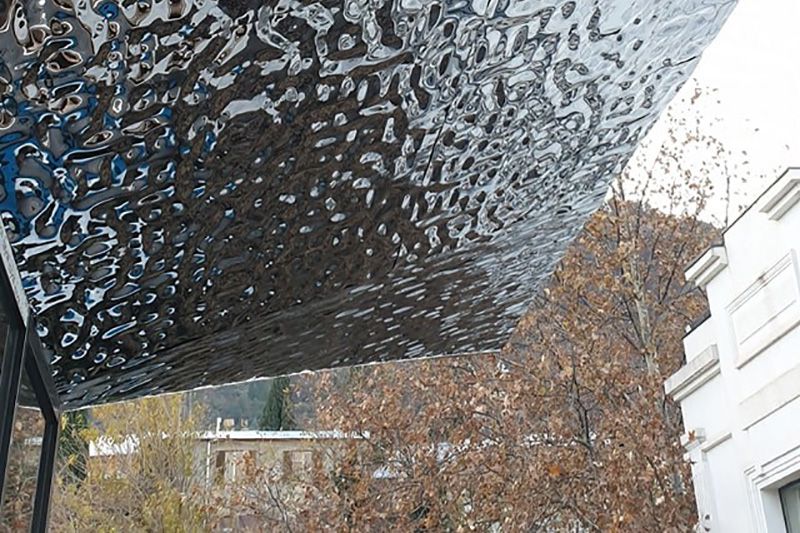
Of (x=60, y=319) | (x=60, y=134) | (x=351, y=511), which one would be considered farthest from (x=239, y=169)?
(x=351, y=511)

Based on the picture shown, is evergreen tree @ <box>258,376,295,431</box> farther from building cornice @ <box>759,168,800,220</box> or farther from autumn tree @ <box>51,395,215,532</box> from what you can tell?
building cornice @ <box>759,168,800,220</box>

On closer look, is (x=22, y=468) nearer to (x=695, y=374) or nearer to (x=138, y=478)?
(x=695, y=374)

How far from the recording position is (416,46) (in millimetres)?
1489

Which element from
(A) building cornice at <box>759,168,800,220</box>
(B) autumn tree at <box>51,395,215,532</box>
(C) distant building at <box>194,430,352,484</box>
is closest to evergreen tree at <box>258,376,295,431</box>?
(C) distant building at <box>194,430,352,484</box>

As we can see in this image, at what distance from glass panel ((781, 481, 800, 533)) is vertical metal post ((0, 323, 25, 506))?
17.0 ft

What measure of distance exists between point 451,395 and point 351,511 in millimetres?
2095

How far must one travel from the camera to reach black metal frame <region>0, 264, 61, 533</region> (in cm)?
180

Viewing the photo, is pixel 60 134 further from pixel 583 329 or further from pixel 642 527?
pixel 583 329

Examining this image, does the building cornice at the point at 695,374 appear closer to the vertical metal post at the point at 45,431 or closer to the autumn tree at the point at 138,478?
the vertical metal post at the point at 45,431

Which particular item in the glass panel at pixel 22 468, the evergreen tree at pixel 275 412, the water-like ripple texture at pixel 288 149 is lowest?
the glass panel at pixel 22 468

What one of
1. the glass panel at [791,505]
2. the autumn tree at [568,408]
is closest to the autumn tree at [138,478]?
the autumn tree at [568,408]

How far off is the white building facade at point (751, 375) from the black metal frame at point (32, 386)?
4.54m

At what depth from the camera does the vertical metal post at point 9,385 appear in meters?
1.81

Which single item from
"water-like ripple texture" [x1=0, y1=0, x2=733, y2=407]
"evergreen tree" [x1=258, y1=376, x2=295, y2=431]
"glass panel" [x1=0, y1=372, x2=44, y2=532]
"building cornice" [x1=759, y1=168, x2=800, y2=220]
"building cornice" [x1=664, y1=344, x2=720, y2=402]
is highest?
"evergreen tree" [x1=258, y1=376, x2=295, y2=431]
